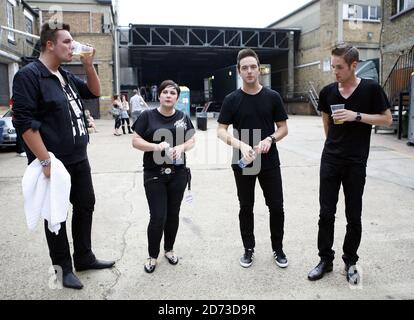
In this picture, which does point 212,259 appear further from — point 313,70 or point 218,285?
point 313,70

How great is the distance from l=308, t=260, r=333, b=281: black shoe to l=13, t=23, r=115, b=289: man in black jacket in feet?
6.54

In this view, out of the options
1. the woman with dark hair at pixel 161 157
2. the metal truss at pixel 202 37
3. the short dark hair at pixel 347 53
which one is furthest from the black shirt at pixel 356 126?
the metal truss at pixel 202 37

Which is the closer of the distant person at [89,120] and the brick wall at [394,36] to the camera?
the distant person at [89,120]

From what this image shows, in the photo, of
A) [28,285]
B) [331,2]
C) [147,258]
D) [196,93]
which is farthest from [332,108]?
[196,93]

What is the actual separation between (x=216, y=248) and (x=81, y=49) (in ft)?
7.86

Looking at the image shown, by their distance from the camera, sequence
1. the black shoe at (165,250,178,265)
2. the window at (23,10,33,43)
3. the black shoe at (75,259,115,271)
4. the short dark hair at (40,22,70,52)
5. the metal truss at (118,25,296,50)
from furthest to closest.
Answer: the metal truss at (118,25,296,50) < the window at (23,10,33,43) < the black shoe at (165,250,178,265) < the black shoe at (75,259,115,271) < the short dark hair at (40,22,70,52)

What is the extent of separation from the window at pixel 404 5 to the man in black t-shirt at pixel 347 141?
15422 mm

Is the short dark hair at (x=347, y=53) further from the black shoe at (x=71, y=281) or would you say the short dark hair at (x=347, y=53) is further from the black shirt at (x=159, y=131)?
the black shoe at (x=71, y=281)

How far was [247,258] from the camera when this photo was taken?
384 cm

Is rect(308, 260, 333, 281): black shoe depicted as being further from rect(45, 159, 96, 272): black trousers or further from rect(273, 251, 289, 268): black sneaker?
rect(45, 159, 96, 272): black trousers

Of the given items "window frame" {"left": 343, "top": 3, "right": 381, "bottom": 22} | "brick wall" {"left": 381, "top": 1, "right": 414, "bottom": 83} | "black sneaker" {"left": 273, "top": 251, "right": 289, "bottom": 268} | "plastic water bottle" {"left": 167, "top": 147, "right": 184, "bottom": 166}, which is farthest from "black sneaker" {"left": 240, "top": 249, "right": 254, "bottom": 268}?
"window frame" {"left": 343, "top": 3, "right": 381, "bottom": 22}

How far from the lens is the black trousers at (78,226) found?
338 cm

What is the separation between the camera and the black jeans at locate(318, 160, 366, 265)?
11.2 ft

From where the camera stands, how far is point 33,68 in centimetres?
309
